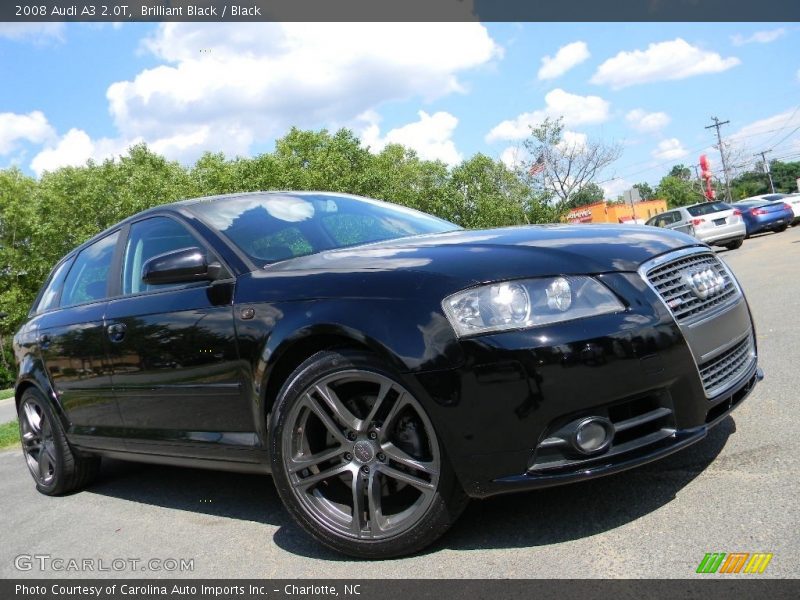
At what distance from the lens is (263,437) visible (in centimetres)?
320

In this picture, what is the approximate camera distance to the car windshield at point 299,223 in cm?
354

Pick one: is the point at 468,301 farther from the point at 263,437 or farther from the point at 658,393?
the point at 263,437

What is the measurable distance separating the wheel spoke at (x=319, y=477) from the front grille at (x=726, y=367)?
1.43 m

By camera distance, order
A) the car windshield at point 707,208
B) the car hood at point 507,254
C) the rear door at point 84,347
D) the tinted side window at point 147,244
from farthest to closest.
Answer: the car windshield at point 707,208
the rear door at point 84,347
the tinted side window at point 147,244
the car hood at point 507,254

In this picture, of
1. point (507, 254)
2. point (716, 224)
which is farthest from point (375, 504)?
point (716, 224)

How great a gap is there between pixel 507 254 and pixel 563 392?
591 millimetres

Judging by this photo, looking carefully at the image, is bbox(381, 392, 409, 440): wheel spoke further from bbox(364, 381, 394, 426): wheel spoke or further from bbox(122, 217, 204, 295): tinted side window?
bbox(122, 217, 204, 295): tinted side window

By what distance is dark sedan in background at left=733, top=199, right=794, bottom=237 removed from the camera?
75.7ft

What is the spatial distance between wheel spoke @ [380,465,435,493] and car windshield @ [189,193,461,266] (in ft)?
3.79

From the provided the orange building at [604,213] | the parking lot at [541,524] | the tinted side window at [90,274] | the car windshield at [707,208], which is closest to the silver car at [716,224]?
the car windshield at [707,208]

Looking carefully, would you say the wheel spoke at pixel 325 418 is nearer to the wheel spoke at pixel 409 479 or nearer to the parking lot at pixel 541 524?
the wheel spoke at pixel 409 479

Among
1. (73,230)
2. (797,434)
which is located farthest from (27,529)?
(73,230)

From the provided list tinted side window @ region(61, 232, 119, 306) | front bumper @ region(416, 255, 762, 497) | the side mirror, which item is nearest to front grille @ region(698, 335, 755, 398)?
front bumper @ region(416, 255, 762, 497)

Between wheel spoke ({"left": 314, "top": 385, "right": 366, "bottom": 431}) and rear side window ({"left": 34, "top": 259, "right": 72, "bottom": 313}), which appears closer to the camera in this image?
wheel spoke ({"left": 314, "top": 385, "right": 366, "bottom": 431})
